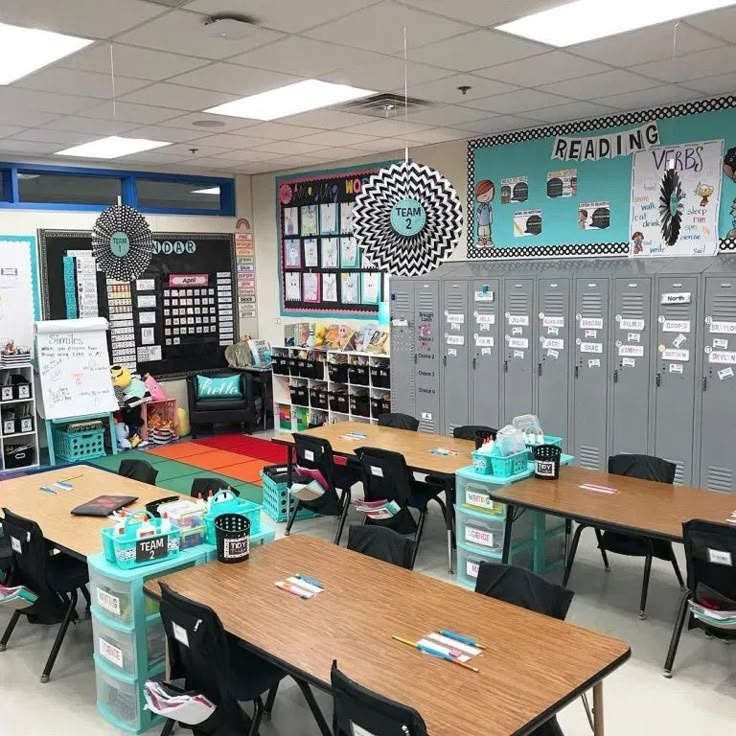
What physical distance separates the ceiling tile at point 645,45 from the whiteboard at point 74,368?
6350mm

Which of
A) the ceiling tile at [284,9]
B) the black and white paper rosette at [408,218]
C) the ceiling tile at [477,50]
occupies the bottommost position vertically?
the black and white paper rosette at [408,218]

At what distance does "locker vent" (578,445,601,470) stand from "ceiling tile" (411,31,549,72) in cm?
357

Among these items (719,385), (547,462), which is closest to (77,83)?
(547,462)

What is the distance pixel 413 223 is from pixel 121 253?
2495mm

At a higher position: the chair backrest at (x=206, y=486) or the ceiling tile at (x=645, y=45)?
the ceiling tile at (x=645, y=45)

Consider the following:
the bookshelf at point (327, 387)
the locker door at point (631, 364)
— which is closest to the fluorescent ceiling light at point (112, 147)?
the bookshelf at point (327, 387)

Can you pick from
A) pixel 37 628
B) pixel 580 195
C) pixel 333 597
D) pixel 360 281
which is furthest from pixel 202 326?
pixel 333 597

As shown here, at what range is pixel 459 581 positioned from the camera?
516 cm

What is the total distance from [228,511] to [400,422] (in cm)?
322

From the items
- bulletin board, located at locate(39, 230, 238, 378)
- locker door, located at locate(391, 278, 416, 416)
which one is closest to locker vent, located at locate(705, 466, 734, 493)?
locker door, located at locate(391, 278, 416, 416)

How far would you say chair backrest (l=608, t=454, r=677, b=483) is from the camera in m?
5.08

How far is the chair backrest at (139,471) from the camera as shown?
5594 mm

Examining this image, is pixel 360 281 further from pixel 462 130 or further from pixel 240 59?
pixel 240 59

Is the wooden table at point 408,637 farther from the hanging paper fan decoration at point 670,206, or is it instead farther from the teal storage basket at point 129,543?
the hanging paper fan decoration at point 670,206
